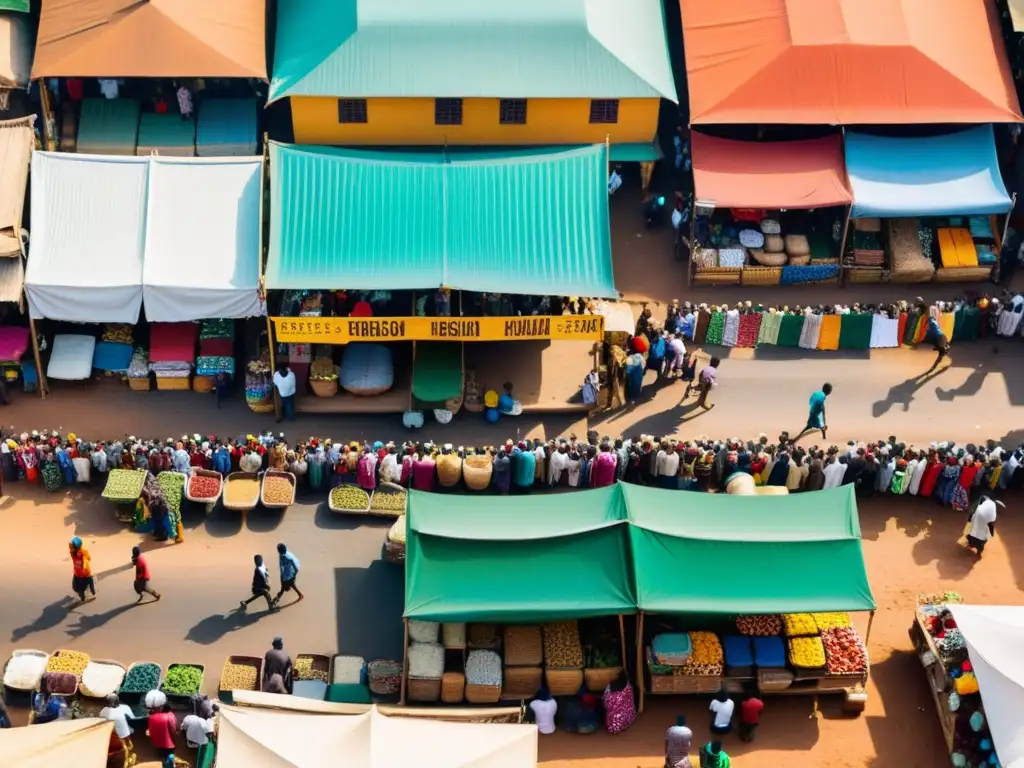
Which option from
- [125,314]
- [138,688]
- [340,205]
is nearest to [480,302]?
[340,205]

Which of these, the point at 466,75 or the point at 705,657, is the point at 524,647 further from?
the point at 466,75

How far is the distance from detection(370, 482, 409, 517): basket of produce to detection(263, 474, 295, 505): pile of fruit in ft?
5.62

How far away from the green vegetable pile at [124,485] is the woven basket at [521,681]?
8.65 metres

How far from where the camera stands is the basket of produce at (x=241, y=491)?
98.9ft

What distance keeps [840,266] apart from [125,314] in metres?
17.0

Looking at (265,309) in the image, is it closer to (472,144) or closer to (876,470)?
(472,144)

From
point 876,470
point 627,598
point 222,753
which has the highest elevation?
point 876,470

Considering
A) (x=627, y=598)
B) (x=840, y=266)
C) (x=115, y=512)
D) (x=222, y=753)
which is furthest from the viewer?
(x=840, y=266)

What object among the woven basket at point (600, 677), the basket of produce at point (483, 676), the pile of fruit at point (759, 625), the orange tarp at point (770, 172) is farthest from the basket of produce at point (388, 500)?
the orange tarp at point (770, 172)

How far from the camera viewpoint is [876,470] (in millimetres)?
30906

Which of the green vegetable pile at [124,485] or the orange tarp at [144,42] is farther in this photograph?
the orange tarp at [144,42]

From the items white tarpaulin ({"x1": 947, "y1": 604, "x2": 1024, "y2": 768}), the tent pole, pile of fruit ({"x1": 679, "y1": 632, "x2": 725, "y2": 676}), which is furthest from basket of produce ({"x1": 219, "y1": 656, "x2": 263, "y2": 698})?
white tarpaulin ({"x1": 947, "y1": 604, "x2": 1024, "y2": 768})

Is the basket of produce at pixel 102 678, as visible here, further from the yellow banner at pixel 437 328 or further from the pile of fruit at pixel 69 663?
the yellow banner at pixel 437 328

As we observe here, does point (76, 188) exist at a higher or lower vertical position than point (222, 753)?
higher
